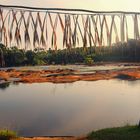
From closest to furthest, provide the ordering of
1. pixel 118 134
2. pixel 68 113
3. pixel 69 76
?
1. pixel 118 134
2. pixel 68 113
3. pixel 69 76

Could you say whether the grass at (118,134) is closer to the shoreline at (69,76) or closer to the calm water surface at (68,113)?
the calm water surface at (68,113)

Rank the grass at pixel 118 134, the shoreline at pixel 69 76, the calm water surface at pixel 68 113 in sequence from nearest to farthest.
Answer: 1. the grass at pixel 118 134
2. the calm water surface at pixel 68 113
3. the shoreline at pixel 69 76

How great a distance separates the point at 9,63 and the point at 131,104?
91.6m

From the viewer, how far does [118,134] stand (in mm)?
16016

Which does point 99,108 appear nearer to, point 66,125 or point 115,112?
point 115,112

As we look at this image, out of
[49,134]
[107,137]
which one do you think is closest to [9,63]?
[49,134]

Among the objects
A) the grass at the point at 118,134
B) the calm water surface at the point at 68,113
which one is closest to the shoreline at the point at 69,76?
the calm water surface at the point at 68,113

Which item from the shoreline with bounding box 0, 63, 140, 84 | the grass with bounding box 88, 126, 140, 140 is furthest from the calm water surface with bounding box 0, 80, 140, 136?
the shoreline with bounding box 0, 63, 140, 84

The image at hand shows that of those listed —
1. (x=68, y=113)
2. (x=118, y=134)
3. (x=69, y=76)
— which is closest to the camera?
(x=118, y=134)

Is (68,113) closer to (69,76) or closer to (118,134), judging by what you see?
(118,134)

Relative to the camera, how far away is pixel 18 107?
35.3 m

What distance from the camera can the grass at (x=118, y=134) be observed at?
15.3m

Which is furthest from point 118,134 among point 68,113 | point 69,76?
point 69,76

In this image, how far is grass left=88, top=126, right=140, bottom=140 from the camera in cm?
1532
